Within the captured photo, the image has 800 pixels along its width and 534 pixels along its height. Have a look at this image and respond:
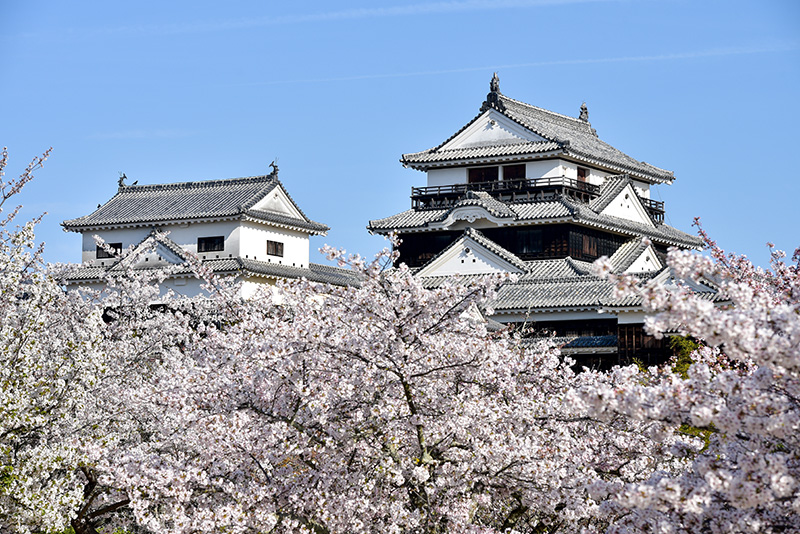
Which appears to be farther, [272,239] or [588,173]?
[272,239]

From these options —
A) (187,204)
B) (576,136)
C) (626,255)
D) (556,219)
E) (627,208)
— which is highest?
(576,136)

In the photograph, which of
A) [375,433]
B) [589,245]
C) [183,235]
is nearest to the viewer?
[375,433]

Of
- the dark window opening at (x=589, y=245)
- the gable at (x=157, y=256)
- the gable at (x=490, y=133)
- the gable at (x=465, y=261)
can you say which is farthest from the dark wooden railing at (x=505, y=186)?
the gable at (x=157, y=256)

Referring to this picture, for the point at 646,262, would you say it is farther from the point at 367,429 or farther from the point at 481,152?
the point at 367,429

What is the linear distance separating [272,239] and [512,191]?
40.7 ft

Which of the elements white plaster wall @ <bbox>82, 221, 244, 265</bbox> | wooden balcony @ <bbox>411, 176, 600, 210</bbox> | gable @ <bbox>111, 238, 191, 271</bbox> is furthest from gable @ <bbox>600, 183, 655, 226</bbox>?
gable @ <bbox>111, 238, 191, 271</bbox>

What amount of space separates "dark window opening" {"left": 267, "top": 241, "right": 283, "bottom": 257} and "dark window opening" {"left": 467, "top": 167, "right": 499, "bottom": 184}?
33.4ft

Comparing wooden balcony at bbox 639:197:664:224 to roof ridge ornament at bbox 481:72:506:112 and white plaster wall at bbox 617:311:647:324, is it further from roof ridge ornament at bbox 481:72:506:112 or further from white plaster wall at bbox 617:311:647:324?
white plaster wall at bbox 617:311:647:324

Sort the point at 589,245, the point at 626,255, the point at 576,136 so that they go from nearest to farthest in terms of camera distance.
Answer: the point at 626,255
the point at 589,245
the point at 576,136

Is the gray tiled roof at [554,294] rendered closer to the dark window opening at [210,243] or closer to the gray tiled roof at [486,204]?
the gray tiled roof at [486,204]

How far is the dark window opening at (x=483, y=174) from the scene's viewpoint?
49.8 m

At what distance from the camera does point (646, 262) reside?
45.9 m

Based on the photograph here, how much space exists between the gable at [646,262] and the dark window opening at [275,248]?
17.8 m

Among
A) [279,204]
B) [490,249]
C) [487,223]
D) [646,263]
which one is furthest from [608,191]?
[279,204]
